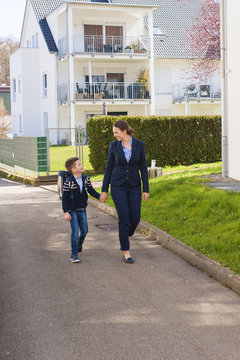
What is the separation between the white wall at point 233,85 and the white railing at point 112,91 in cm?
2246

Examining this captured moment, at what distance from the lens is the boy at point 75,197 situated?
7.77 m

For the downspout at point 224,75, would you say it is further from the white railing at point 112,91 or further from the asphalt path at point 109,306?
the white railing at point 112,91

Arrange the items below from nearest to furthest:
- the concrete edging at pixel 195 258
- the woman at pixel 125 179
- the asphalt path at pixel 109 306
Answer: the asphalt path at pixel 109 306, the concrete edging at pixel 195 258, the woman at pixel 125 179

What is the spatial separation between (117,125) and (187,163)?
14.6m

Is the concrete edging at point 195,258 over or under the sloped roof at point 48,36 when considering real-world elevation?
under

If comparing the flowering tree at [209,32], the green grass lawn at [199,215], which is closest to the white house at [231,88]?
the green grass lawn at [199,215]

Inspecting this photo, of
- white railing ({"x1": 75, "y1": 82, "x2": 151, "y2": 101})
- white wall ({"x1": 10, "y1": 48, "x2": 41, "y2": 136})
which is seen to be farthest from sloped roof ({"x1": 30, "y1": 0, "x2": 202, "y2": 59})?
white railing ({"x1": 75, "y1": 82, "x2": 151, "y2": 101})

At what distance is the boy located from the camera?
777 centimetres

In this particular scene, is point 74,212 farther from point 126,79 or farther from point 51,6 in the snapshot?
point 51,6

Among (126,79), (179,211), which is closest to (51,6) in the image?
(126,79)

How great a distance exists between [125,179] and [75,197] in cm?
71

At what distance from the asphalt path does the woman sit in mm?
506

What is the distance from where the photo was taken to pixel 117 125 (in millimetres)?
7645

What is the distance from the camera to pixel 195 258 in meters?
7.50
